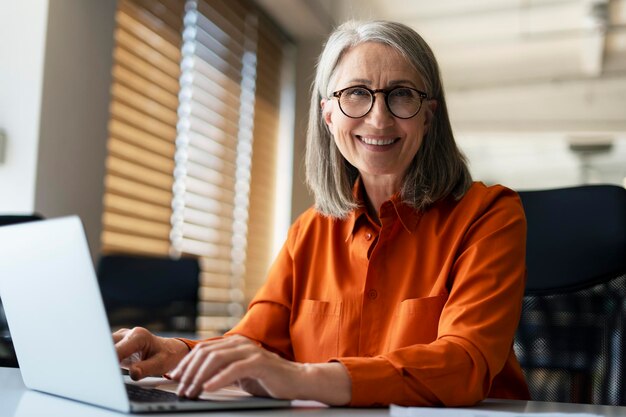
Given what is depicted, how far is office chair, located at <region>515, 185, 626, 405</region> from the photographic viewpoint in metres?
1.43

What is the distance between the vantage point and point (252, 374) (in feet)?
2.56

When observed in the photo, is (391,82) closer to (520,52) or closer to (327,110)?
(327,110)

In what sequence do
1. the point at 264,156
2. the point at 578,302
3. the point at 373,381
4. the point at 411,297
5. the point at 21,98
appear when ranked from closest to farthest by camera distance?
the point at 373,381 < the point at 411,297 < the point at 578,302 < the point at 21,98 < the point at 264,156

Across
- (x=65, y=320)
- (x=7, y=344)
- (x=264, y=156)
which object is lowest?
(x=7, y=344)

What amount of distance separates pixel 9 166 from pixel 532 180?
11.2 ft

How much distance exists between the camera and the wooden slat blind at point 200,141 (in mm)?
3436

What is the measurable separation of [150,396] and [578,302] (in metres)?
0.94

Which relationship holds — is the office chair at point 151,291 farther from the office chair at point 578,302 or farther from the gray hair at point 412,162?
the office chair at point 578,302

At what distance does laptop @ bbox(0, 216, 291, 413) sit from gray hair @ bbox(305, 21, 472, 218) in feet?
1.85

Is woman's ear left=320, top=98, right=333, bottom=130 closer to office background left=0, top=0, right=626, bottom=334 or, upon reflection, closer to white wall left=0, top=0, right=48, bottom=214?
white wall left=0, top=0, right=48, bottom=214

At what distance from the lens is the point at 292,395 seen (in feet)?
2.66

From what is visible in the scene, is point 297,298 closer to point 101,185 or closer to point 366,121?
point 366,121

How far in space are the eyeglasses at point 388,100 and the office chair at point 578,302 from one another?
42 centimetres

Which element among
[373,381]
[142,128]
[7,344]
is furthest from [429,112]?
[142,128]
